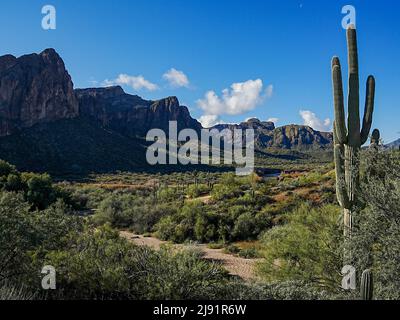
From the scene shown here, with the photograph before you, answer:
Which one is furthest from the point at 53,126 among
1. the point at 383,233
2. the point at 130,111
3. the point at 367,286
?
the point at 367,286

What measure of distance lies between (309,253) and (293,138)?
14271 centimetres

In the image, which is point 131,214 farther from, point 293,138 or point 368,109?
point 293,138

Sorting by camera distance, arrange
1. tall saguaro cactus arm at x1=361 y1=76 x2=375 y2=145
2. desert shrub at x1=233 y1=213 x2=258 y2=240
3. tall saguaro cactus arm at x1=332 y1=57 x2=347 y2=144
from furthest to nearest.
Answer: desert shrub at x1=233 y1=213 x2=258 y2=240 → tall saguaro cactus arm at x1=361 y1=76 x2=375 y2=145 → tall saguaro cactus arm at x1=332 y1=57 x2=347 y2=144

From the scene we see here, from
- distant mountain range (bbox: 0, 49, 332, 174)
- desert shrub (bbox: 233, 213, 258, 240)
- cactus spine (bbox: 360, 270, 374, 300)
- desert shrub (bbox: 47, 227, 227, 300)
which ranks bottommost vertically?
desert shrub (bbox: 233, 213, 258, 240)

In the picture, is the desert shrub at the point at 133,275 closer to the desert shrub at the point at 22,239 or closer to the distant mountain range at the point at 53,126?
the desert shrub at the point at 22,239

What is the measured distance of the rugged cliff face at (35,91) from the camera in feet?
246

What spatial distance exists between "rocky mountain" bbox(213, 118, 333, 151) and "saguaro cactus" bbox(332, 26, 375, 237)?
420 ft

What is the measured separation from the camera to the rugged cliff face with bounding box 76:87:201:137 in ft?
336

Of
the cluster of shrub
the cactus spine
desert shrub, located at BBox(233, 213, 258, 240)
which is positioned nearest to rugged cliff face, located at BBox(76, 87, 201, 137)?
desert shrub, located at BBox(233, 213, 258, 240)

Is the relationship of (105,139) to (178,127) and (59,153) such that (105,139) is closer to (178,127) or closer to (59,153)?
(59,153)

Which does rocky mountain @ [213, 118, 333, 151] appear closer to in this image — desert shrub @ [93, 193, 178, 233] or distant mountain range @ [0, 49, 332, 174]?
distant mountain range @ [0, 49, 332, 174]

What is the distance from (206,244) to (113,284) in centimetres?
1393

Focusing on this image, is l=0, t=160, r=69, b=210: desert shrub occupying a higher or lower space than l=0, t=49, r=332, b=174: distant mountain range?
lower

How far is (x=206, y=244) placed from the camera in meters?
21.4
